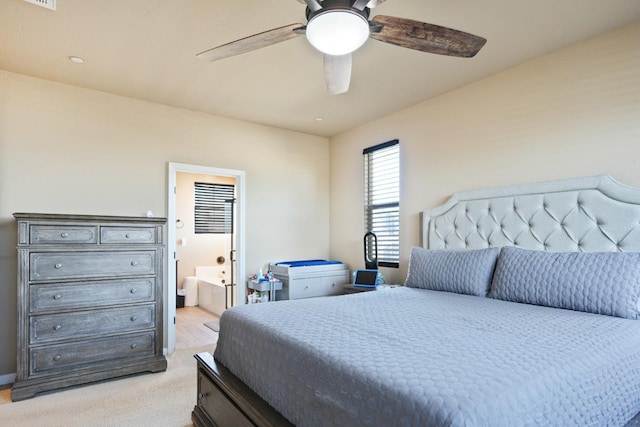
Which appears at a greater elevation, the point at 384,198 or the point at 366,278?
the point at 384,198

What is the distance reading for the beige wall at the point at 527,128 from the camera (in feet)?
8.00

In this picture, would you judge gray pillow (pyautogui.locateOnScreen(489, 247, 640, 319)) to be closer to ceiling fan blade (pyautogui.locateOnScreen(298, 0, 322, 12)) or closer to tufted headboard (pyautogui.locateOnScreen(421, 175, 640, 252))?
tufted headboard (pyautogui.locateOnScreen(421, 175, 640, 252))

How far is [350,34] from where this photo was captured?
69.7 inches

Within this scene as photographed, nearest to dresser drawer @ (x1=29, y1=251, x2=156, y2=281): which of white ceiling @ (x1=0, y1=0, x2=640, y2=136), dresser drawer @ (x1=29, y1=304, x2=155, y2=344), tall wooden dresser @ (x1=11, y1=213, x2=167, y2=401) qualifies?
tall wooden dresser @ (x1=11, y1=213, x2=167, y2=401)

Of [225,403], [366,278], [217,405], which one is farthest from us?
[366,278]

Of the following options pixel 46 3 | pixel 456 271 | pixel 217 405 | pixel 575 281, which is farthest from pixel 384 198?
pixel 46 3

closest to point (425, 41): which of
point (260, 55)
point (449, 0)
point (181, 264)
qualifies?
point (449, 0)

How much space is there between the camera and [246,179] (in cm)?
443

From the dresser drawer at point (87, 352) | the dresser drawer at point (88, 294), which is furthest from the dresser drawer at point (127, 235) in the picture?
the dresser drawer at point (87, 352)

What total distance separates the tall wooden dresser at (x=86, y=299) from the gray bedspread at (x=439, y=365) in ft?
5.03

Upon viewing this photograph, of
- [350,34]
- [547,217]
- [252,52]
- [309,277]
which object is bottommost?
[309,277]

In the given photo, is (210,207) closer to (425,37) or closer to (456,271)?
(456,271)

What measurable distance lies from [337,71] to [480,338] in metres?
1.77

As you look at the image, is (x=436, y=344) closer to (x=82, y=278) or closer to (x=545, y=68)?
(x=545, y=68)
